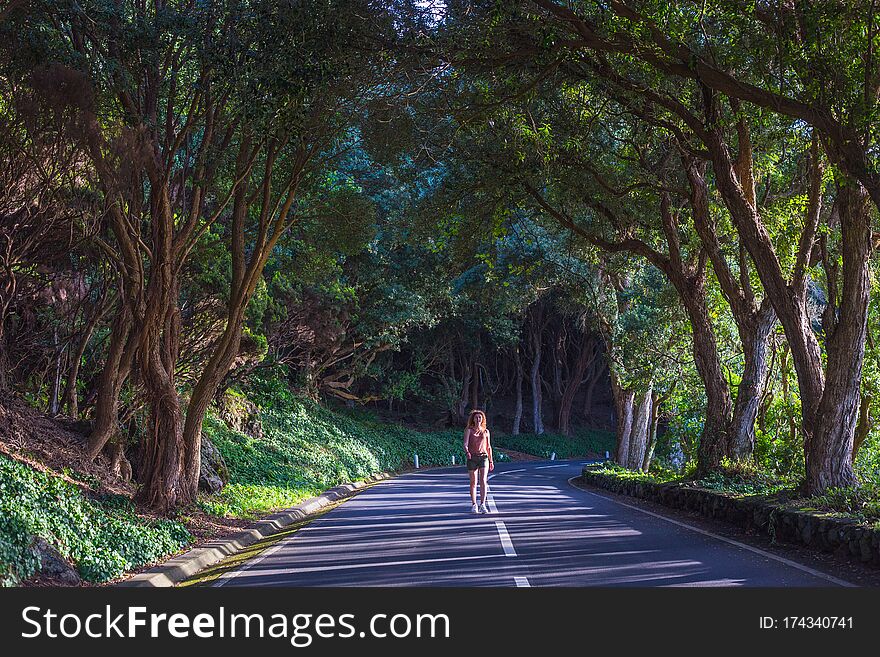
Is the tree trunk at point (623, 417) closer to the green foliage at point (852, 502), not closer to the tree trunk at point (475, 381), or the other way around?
the green foliage at point (852, 502)

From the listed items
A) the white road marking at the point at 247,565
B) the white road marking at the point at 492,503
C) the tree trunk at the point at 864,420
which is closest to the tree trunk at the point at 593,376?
the tree trunk at the point at 864,420

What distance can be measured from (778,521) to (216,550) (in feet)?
25.9

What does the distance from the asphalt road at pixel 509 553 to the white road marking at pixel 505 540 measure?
18mm

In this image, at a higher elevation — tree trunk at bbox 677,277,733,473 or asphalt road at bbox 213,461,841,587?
tree trunk at bbox 677,277,733,473

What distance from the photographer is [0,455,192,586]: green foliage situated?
8.89 metres

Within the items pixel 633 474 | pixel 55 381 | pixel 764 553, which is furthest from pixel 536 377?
pixel 764 553

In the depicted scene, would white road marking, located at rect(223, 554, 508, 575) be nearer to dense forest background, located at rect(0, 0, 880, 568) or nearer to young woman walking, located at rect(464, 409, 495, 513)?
dense forest background, located at rect(0, 0, 880, 568)

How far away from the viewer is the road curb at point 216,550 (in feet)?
32.1

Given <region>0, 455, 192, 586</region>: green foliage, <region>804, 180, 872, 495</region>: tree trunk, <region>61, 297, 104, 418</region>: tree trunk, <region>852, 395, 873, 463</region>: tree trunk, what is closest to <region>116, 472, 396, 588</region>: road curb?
<region>0, 455, 192, 586</region>: green foliage

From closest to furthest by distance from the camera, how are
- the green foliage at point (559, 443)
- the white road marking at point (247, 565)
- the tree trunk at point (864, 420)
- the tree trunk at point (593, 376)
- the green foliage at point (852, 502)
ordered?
the white road marking at point (247, 565) < the green foliage at point (852, 502) < the tree trunk at point (864, 420) < the green foliage at point (559, 443) < the tree trunk at point (593, 376)

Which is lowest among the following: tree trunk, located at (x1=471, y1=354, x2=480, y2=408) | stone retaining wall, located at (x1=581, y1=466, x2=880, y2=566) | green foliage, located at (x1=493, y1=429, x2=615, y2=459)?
green foliage, located at (x1=493, y1=429, x2=615, y2=459)

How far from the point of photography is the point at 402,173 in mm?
18297

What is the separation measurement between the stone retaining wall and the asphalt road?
0.83 m

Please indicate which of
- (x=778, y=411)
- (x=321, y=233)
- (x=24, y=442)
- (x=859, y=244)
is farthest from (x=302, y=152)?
(x=778, y=411)
